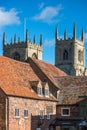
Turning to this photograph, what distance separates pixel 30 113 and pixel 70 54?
91.4 meters

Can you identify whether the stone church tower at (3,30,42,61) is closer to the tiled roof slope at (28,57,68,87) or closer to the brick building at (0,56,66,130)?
the tiled roof slope at (28,57,68,87)

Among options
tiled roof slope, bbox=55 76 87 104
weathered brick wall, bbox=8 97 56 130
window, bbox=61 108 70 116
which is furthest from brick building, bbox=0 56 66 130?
window, bbox=61 108 70 116

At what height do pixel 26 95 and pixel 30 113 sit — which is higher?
pixel 26 95

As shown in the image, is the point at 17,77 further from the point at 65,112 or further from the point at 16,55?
the point at 16,55

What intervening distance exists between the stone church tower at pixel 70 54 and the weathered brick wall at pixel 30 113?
271 ft

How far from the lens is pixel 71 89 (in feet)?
247

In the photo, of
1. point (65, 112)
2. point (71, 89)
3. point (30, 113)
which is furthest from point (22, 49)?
point (30, 113)

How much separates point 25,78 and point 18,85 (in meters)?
4.60

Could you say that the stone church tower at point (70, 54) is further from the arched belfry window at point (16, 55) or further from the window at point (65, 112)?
the window at point (65, 112)

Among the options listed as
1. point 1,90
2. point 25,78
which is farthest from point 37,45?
point 1,90

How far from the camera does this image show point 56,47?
16062cm

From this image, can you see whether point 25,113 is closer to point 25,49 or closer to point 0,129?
point 0,129

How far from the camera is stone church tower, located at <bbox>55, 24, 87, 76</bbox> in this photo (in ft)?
509

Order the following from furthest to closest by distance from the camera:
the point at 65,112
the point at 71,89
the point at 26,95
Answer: the point at 71,89, the point at 65,112, the point at 26,95
